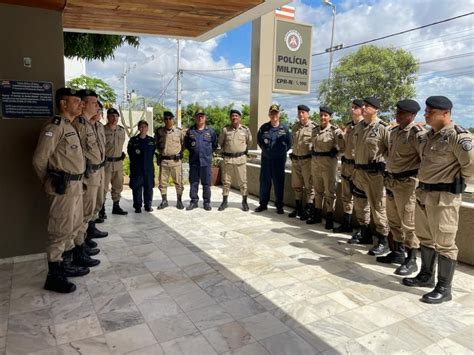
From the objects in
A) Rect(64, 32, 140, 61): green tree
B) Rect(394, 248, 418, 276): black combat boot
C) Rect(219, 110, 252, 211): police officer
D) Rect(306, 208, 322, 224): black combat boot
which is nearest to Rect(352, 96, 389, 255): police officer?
Rect(394, 248, 418, 276): black combat boot

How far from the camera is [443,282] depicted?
280 centimetres

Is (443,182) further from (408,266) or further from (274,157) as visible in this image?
(274,157)

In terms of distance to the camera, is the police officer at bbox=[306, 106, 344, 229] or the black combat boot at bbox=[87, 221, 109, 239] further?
the police officer at bbox=[306, 106, 344, 229]

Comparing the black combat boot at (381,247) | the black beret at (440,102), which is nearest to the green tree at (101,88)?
the black combat boot at (381,247)

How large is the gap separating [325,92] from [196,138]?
18.8 metres

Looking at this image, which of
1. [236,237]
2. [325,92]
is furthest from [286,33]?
[325,92]

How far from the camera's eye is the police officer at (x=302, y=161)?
5.05 metres

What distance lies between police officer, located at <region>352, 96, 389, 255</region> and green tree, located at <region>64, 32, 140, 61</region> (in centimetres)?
422

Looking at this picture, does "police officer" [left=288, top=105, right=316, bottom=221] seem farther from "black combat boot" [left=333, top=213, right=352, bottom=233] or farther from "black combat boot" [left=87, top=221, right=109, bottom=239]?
"black combat boot" [left=87, top=221, right=109, bottom=239]

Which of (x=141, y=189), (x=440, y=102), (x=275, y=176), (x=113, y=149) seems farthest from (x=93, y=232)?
(x=440, y=102)

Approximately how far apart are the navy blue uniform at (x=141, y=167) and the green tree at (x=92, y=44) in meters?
1.71

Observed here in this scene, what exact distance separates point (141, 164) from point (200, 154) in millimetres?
896

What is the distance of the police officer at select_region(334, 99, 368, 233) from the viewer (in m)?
4.20

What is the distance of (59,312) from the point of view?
2.55 meters
